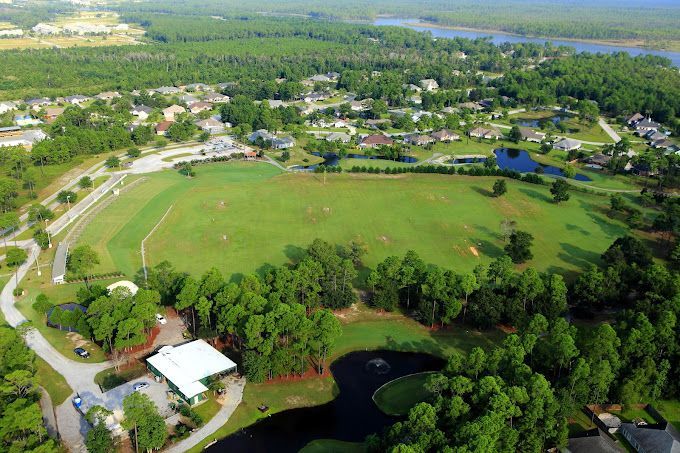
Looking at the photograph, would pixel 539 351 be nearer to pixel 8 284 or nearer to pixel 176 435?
pixel 176 435

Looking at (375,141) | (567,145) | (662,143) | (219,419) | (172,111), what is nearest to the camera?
(219,419)

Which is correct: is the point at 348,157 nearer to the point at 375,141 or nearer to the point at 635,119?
the point at 375,141

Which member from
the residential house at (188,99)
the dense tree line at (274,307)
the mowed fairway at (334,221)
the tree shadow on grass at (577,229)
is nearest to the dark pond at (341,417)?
the dense tree line at (274,307)

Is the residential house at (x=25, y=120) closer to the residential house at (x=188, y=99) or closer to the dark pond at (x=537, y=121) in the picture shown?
the residential house at (x=188, y=99)

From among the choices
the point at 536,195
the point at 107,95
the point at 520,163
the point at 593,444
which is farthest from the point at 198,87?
the point at 593,444

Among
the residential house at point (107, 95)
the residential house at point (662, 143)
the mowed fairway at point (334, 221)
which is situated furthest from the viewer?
the residential house at point (107, 95)

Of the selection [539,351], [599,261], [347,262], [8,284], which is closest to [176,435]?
[347,262]

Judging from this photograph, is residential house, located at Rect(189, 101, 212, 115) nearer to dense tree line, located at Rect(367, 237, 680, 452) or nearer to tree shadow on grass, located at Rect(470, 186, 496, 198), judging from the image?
tree shadow on grass, located at Rect(470, 186, 496, 198)
